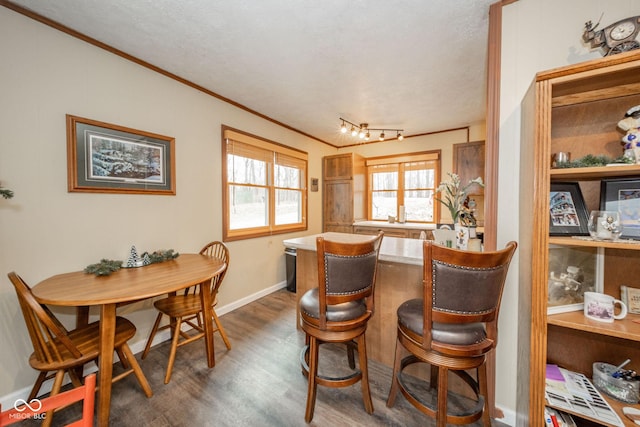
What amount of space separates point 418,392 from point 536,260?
132 cm

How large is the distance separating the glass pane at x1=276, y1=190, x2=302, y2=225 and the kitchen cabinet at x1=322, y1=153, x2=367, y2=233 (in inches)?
26.8

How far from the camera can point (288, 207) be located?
4207 millimetres

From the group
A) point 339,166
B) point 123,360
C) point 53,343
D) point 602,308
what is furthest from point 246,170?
point 602,308

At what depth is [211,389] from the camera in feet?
5.94

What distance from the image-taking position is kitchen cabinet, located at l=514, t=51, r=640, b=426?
1.06 meters

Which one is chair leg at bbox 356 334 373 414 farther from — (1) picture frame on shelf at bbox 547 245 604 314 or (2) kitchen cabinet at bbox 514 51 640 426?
(1) picture frame on shelf at bbox 547 245 604 314

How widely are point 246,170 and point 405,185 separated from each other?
300 centimetres

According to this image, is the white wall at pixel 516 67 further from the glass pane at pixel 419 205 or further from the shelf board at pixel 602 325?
the glass pane at pixel 419 205

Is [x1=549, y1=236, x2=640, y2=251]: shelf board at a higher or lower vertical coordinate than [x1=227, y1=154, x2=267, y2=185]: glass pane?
lower

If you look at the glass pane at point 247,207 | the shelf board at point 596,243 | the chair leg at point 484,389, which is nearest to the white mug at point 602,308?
the shelf board at point 596,243

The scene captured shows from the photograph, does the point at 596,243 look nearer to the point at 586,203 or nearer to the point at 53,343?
the point at 586,203

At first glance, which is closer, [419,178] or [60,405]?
[60,405]

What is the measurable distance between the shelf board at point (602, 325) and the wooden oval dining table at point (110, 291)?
2060 millimetres

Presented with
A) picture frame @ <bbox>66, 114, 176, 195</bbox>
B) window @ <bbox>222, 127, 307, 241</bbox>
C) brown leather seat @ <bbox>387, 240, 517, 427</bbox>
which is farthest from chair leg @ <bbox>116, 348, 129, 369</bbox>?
brown leather seat @ <bbox>387, 240, 517, 427</bbox>
